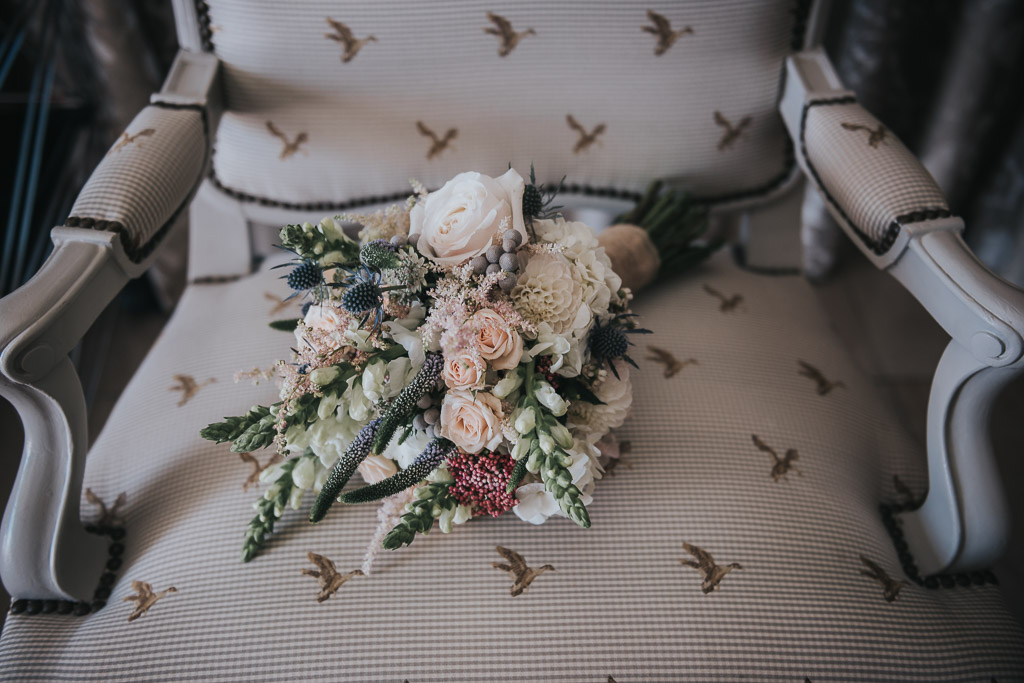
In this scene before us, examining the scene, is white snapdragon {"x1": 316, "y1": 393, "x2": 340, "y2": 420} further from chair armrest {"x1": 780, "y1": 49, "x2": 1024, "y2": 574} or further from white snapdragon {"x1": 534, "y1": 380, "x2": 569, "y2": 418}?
chair armrest {"x1": 780, "y1": 49, "x2": 1024, "y2": 574}

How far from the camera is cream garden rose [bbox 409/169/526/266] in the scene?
50 centimetres

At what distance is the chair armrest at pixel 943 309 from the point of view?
1.74 ft

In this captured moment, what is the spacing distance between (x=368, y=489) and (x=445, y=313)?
165 mm

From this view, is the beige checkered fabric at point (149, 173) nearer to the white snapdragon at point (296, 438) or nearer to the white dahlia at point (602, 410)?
the white snapdragon at point (296, 438)

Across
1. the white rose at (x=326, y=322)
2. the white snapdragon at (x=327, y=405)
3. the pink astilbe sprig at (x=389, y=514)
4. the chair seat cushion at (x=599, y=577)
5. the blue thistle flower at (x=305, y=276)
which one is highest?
the blue thistle flower at (x=305, y=276)

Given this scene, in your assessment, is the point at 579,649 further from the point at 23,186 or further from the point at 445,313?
the point at 23,186

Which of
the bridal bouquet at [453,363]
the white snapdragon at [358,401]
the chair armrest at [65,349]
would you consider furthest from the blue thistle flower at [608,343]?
the chair armrest at [65,349]

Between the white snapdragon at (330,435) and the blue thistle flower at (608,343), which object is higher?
the blue thistle flower at (608,343)

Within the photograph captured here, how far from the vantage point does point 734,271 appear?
2.91 ft

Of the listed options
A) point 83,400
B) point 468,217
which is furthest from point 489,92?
point 83,400

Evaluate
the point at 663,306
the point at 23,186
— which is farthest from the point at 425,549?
the point at 23,186

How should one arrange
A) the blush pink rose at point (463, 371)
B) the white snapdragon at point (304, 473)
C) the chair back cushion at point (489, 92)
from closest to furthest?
the blush pink rose at point (463, 371)
the white snapdragon at point (304, 473)
the chair back cushion at point (489, 92)

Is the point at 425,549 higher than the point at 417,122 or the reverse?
the reverse

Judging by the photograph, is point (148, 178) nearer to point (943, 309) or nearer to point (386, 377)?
point (386, 377)
